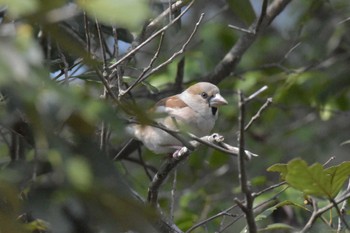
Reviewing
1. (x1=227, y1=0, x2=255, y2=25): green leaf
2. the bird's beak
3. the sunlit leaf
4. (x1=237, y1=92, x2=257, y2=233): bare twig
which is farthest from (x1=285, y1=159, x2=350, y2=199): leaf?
the bird's beak

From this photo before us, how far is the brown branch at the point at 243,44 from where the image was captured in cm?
412

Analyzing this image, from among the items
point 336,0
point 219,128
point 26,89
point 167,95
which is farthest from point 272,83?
point 26,89

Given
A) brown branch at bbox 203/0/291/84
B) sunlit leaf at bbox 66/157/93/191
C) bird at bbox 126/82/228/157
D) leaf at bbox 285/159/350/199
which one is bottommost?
bird at bbox 126/82/228/157

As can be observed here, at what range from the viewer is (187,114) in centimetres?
415

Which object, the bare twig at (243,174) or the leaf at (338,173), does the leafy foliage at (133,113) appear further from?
the bare twig at (243,174)

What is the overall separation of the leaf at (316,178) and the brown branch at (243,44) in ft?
5.74

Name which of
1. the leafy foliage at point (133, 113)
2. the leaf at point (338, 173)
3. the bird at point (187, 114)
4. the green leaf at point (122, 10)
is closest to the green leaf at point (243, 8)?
the leafy foliage at point (133, 113)

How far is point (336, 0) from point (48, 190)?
5274mm

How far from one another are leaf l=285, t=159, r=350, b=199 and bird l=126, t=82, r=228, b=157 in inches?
59.8

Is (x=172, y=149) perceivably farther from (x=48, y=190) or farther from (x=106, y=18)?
(x=106, y=18)

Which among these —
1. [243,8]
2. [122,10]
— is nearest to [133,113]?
[122,10]

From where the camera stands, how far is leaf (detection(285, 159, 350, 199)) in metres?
2.21

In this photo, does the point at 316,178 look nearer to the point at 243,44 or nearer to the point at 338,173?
the point at 338,173

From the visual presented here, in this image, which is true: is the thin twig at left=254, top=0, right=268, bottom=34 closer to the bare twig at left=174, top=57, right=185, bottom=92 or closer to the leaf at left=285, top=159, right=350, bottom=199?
the bare twig at left=174, top=57, right=185, bottom=92
